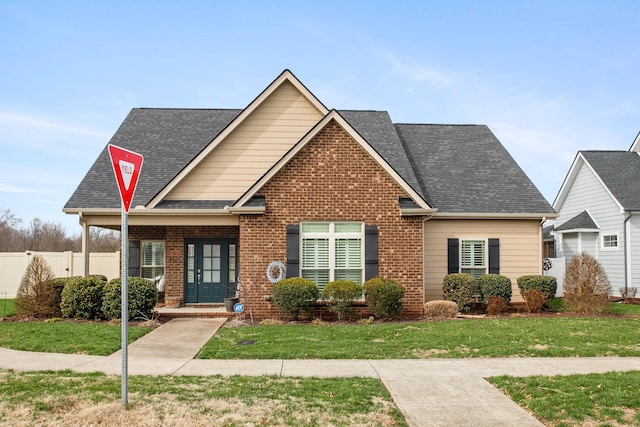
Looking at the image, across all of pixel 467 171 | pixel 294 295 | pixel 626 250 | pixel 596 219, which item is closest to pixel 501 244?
pixel 467 171

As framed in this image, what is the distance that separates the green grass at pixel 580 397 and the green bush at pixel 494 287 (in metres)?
7.23

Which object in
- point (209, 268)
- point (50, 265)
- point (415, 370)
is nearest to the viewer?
point (415, 370)

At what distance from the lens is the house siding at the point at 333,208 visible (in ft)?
46.7

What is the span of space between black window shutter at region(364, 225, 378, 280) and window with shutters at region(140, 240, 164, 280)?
283 inches

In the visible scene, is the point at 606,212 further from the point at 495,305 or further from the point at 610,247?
the point at 495,305

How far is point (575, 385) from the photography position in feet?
24.5

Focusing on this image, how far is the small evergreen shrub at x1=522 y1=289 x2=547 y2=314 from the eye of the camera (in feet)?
50.2

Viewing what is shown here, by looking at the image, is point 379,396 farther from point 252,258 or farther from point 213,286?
point 213,286

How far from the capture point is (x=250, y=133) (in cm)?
1630

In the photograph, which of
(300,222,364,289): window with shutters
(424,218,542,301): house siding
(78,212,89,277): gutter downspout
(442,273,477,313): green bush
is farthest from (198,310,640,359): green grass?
(78,212,89,277): gutter downspout

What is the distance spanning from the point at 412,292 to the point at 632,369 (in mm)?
6379

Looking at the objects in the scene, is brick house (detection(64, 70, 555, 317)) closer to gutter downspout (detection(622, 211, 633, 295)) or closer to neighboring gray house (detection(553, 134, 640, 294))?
gutter downspout (detection(622, 211, 633, 295))

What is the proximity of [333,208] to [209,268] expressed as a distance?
5180 millimetres

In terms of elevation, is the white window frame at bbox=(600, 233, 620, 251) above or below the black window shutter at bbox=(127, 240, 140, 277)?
above
